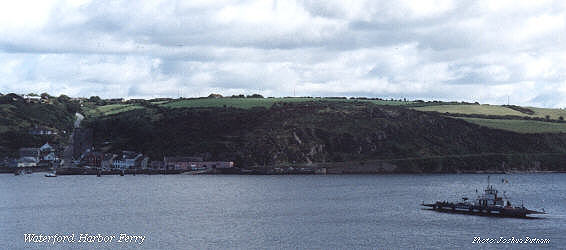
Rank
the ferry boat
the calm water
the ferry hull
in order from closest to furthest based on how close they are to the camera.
A: the calm water, the ferry hull, the ferry boat

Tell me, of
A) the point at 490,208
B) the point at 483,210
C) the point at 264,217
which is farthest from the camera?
the point at 264,217

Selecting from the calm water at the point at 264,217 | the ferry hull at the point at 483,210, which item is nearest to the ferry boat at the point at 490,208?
the ferry hull at the point at 483,210

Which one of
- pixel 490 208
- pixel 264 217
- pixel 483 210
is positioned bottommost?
pixel 264 217

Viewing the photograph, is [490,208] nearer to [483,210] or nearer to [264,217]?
[483,210]

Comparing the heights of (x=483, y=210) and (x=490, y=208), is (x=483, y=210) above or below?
below

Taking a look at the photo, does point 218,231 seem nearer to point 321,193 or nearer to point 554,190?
point 321,193

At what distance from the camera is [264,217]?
114 meters

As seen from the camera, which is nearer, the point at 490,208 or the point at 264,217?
the point at 490,208

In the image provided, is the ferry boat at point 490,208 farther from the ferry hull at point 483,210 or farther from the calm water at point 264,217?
the calm water at point 264,217

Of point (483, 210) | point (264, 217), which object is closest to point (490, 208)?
point (483, 210)

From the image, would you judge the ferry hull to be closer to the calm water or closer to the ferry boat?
the ferry boat

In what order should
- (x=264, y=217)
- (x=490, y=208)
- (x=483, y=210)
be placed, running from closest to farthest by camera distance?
(x=490, y=208), (x=483, y=210), (x=264, y=217)

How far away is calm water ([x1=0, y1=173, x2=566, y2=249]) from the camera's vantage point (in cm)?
9119

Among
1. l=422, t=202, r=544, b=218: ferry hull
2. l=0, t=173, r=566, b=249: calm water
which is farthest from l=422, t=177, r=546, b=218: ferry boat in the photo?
l=0, t=173, r=566, b=249: calm water
